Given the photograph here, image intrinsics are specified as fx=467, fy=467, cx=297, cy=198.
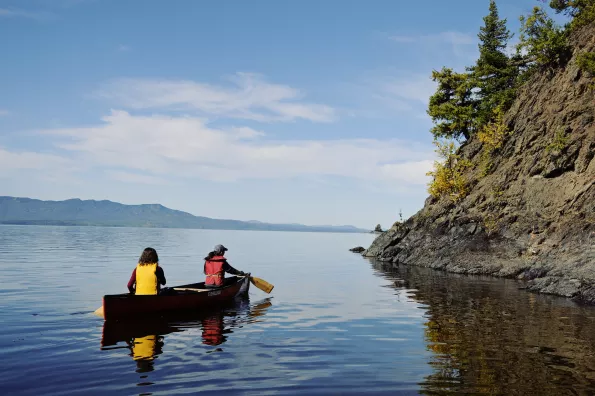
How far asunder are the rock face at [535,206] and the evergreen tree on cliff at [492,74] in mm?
2826

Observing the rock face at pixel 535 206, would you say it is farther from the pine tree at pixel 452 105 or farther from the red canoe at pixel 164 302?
the red canoe at pixel 164 302

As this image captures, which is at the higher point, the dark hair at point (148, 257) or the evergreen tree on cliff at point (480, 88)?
the evergreen tree on cliff at point (480, 88)

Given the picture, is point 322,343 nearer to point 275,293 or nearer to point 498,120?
point 275,293

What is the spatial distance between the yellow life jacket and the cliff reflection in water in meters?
9.87

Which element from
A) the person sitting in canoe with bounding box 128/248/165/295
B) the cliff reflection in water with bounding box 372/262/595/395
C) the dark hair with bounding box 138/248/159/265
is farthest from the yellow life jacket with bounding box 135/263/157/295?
the cliff reflection in water with bounding box 372/262/595/395

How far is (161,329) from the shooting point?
15.9 m

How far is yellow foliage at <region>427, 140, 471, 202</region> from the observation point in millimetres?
47312

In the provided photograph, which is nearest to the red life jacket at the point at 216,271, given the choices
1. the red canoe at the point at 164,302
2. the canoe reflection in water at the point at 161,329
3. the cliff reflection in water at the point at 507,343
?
the red canoe at the point at 164,302

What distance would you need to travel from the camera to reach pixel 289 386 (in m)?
9.99

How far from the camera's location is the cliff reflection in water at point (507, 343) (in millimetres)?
10086

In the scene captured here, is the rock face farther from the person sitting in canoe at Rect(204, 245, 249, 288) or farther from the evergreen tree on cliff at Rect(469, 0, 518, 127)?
the person sitting in canoe at Rect(204, 245, 249, 288)

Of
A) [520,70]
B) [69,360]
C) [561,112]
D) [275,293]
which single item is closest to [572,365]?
[69,360]

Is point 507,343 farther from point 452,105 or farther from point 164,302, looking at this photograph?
point 452,105

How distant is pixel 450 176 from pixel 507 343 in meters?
38.3
